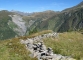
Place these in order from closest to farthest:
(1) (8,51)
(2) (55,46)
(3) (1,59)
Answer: (3) (1,59)
(1) (8,51)
(2) (55,46)

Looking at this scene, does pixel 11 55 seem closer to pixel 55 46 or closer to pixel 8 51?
pixel 8 51

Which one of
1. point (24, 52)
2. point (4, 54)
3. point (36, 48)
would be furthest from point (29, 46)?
point (4, 54)

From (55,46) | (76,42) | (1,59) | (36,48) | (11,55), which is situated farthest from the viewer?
(76,42)

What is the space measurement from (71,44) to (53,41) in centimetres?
349

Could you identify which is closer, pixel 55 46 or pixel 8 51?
pixel 8 51

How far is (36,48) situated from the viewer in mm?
27500

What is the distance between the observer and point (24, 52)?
957 inches

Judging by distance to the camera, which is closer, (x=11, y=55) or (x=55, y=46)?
(x=11, y=55)

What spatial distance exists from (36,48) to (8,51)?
14.8ft

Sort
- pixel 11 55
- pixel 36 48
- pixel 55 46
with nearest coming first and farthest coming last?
pixel 11 55 < pixel 36 48 < pixel 55 46

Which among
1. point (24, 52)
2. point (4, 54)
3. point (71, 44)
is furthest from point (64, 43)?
point (4, 54)

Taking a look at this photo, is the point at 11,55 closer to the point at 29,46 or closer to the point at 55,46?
the point at 29,46

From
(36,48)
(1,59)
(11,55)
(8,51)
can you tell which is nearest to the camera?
(1,59)

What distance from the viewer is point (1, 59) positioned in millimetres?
20922
